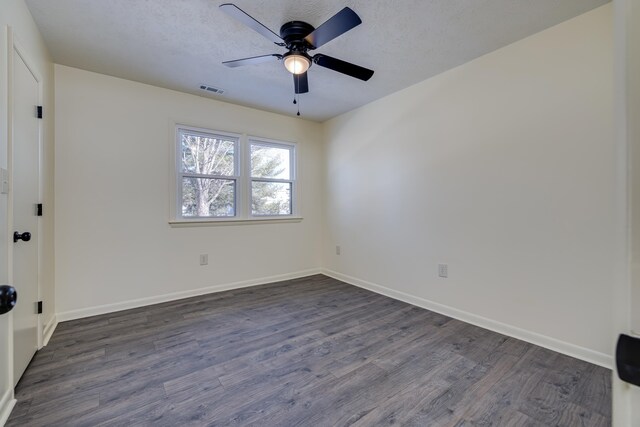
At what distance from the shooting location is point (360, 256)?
12.9 ft

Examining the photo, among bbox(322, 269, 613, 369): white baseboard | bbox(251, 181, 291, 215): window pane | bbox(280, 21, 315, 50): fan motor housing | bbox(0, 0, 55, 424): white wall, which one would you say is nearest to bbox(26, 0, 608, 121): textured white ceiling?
bbox(280, 21, 315, 50): fan motor housing

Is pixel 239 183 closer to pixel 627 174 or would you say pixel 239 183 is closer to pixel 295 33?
pixel 295 33

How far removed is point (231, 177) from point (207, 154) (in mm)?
411

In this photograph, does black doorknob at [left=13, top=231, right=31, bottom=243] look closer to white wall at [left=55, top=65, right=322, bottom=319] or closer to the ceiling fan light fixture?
white wall at [left=55, top=65, right=322, bottom=319]

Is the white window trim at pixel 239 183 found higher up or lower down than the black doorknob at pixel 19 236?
higher up

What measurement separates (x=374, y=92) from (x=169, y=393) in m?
3.42

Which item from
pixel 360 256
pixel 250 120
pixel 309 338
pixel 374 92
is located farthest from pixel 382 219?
pixel 250 120

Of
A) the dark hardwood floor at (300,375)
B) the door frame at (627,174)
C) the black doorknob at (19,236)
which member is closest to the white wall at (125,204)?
the dark hardwood floor at (300,375)

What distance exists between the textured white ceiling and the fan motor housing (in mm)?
46

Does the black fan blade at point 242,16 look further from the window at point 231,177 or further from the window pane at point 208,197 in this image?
the window pane at point 208,197

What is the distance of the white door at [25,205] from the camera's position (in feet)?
5.76

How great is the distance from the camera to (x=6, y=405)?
5.04 feet

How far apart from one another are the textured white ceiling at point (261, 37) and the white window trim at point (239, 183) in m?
0.68

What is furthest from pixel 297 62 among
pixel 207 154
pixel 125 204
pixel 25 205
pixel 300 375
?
pixel 125 204
